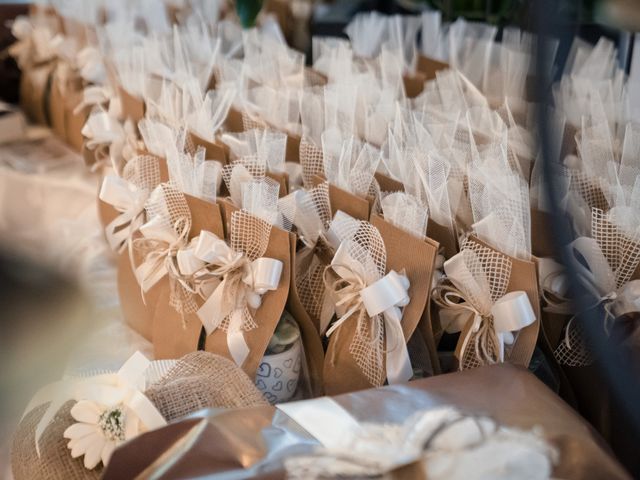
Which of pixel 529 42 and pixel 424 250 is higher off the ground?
pixel 529 42

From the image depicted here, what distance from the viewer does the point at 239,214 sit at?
3.24 feet

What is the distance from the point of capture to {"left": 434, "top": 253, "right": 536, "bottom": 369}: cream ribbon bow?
2.82 ft

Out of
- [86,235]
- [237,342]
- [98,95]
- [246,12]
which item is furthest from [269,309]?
[246,12]

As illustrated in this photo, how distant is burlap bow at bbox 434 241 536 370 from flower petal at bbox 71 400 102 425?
16.4 inches

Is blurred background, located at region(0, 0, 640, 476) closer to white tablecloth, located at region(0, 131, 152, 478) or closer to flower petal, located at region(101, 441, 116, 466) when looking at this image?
white tablecloth, located at region(0, 131, 152, 478)

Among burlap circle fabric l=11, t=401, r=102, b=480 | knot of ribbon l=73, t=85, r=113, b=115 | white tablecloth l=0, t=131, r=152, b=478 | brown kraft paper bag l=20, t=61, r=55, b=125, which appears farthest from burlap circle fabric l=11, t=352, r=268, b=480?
brown kraft paper bag l=20, t=61, r=55, b=125

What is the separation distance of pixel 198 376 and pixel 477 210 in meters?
0.40

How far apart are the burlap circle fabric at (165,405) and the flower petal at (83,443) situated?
16 mm

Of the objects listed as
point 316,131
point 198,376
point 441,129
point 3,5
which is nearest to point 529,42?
point 198,376

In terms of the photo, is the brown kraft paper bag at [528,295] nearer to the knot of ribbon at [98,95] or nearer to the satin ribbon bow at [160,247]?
the satin ribbon bow at [160,247]

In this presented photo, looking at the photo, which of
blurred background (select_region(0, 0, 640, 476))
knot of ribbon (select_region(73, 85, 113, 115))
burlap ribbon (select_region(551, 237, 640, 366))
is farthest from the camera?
knot of ribbon (select_region(73, 85, 113, 115))

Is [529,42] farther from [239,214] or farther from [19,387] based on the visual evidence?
[19,387]

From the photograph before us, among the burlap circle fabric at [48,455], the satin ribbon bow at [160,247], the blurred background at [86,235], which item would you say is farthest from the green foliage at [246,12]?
the burlap circle fabric at [48,455]

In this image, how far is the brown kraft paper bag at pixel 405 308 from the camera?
2.95 feet
